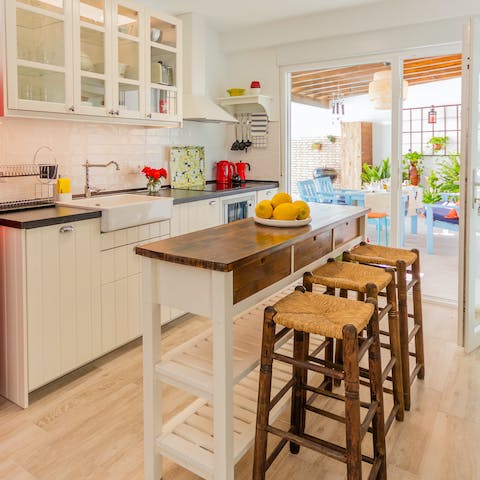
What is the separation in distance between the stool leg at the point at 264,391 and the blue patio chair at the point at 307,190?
319 cm

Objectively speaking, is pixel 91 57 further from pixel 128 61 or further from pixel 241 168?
pixel 241 168

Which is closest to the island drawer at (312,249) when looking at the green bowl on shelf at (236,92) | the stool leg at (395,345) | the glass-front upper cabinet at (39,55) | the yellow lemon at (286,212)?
the yellow lemon at (286,212)

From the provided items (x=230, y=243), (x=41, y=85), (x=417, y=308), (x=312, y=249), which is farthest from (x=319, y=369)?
(x=41, y=85)

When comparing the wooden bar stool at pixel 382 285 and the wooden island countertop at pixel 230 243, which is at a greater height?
the wooden island countertop at pixel 230 243

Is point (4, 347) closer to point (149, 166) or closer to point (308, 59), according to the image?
point (149, 166)

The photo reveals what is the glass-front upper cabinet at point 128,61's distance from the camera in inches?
126

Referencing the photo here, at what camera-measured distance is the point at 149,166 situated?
4.08 m

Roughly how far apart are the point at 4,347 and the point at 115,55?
2.00m

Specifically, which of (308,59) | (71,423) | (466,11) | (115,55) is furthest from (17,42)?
(466,11)

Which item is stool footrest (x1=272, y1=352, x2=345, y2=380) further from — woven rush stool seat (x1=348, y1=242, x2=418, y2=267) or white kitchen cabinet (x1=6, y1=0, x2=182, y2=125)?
white kitchen cabinet (x1=6, y1=0, x2=182, y2=125)

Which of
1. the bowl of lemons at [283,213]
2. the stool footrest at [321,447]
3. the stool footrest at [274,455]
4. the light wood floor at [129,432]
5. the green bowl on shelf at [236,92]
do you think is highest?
the green bowl on shelf at [236,92]

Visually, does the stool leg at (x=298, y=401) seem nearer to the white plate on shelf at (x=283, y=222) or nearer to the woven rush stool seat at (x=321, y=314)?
the woven rush stool seat at (x=321, y=314)

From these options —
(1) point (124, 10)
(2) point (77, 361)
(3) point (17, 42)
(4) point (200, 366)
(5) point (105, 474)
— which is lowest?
(5) point (105, 474)

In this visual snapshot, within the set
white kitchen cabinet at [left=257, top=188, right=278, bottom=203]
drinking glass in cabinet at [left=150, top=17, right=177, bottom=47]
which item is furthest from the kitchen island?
white kitchen cabinet at [left=257, top=188, right=278, bottom=203]
